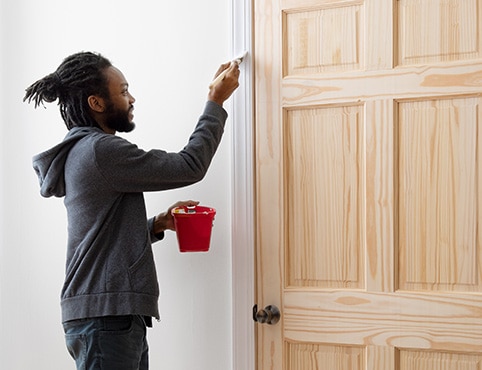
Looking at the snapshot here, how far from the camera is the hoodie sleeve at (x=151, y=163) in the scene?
82.6 inches

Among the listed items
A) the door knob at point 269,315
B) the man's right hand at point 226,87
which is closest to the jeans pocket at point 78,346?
the door knob at point 269,315

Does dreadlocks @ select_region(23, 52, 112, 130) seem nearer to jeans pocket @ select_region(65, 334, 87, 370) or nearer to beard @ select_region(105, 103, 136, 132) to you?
beard @ select_region(105, 103, 136, 132)

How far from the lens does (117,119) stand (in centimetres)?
225

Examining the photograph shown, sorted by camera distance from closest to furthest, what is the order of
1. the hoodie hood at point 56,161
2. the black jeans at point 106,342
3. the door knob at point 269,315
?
the black jeans at point 106,342 → the hoodie hood at point 56,161 → the door knob at point 269,315

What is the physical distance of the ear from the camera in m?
2.22

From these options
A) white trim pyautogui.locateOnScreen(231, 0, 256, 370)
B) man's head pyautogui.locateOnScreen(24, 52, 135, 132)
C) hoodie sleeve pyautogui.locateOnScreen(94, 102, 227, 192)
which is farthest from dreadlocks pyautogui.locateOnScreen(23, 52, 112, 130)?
white trim pyautogui.locateOnScreen(231, 0, 256, 370)

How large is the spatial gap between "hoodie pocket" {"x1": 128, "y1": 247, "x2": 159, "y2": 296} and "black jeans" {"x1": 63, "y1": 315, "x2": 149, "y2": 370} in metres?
0.08

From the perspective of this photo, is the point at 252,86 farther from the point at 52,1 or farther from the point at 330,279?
the point at 52,1

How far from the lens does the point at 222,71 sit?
7.63 feet

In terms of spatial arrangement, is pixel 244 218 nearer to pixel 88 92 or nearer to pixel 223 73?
pixel 223 73

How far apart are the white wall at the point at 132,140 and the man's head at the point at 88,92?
27 cm

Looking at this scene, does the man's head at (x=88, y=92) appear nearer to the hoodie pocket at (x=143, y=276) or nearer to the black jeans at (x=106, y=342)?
the hoodie pocket at (x=143, y=276)

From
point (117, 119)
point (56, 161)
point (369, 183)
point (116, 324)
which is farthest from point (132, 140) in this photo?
point (369, 183)

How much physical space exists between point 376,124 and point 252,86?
42 cm
